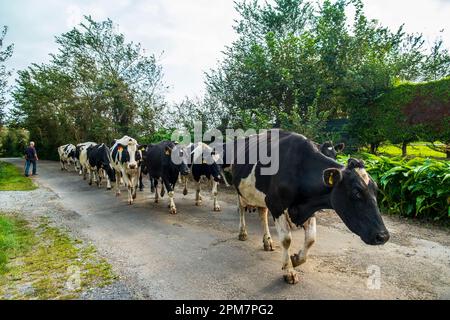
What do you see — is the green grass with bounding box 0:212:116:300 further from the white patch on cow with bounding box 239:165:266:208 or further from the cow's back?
the cow's back

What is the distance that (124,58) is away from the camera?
23.4 m

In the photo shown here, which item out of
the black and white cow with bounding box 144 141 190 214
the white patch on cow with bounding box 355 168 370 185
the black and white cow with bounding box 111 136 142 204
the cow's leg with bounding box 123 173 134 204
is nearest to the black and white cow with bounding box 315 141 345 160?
the white patch on cow with bounding box 355 168 370 185

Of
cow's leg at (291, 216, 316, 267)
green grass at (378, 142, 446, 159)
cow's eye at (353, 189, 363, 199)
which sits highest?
green grass at (378, 142, 446, 159)

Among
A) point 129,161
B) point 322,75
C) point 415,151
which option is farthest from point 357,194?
point 415,151

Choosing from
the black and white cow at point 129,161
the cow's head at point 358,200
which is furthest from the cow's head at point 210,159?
the cow's head at point 358,200

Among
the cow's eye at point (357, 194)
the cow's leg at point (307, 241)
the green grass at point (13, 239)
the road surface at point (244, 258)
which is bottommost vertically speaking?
the green grass at point (13, 239)

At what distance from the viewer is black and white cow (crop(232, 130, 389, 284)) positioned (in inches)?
139

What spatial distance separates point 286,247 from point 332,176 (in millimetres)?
1236

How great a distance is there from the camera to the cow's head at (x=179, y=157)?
29.4 ft

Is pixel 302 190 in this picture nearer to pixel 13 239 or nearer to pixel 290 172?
pixel 290 172

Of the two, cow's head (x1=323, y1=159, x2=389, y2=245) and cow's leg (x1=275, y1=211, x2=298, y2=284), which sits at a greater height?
cow's head (x1=323, y1=159, x2=389, y2=245)

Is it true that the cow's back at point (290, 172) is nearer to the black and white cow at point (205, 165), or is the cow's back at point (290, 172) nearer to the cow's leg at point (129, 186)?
the black and white cow at point (205, 165)

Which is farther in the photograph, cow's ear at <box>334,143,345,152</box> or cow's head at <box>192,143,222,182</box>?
cow's head at <box>192,143,222,182</box>

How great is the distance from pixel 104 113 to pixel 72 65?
14.4ft
